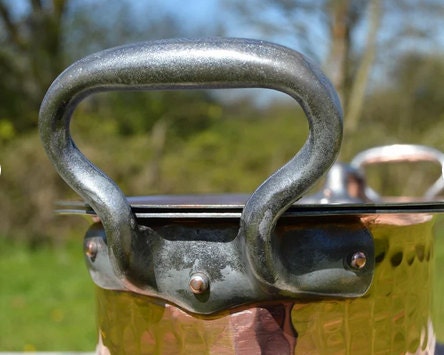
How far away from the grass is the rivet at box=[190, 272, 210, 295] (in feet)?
8.42

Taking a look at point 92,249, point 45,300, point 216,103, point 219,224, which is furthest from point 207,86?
point 216,103

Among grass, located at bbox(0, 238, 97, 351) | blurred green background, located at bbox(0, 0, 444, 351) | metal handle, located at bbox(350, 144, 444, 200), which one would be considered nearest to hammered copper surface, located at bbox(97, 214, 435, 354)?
metal handle, located at bbox(350, 144, 444, 200)

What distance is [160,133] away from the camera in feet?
23.7

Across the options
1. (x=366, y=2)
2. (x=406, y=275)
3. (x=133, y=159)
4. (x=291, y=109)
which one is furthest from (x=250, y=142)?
(x=406, y=275)

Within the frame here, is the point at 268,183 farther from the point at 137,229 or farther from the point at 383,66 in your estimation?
the point at 383,66

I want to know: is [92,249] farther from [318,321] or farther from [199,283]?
[318,321]

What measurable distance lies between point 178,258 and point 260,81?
0.21 m

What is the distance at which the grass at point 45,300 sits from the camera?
3299 mm

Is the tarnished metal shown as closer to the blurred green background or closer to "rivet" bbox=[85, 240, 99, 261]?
"rivet" bbox=[85, 240, 99, 261]

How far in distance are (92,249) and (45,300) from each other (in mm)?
3493

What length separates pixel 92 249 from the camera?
2.62 feet

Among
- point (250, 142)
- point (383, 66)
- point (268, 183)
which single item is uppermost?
point (268, 183)

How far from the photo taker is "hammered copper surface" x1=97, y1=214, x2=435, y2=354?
712 mm

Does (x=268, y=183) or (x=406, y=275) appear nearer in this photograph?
(x=268, y=183)
